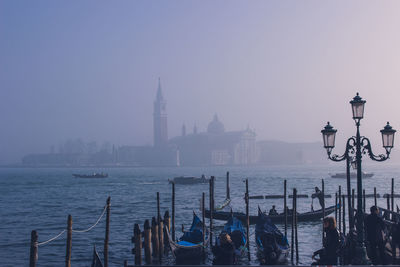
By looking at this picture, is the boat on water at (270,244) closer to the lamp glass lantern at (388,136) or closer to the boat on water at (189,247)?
the boat on water at (189,247)

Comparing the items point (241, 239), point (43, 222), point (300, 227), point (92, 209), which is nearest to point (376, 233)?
point (241, 239)

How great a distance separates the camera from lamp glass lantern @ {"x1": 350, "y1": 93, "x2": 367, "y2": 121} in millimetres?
11016

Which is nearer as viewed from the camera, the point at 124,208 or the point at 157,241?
the point at 157,241

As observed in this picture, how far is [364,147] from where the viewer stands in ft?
37.8

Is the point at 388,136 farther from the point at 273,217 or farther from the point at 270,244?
the point at 273,217

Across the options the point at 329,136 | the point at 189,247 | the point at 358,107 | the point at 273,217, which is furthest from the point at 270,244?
the point at 273,217

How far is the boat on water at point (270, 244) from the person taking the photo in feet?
47.7

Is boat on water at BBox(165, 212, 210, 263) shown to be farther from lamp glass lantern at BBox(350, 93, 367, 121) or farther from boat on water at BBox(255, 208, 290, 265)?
lamp glass lantern at BBox(350, 93, 367, 121)

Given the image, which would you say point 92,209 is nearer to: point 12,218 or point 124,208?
point 124,208

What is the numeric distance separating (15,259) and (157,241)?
225 inches

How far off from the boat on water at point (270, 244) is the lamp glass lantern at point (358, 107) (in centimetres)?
501

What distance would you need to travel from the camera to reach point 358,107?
11.0m

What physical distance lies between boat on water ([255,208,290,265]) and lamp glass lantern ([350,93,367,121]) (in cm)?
501

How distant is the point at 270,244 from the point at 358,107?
209 inches
